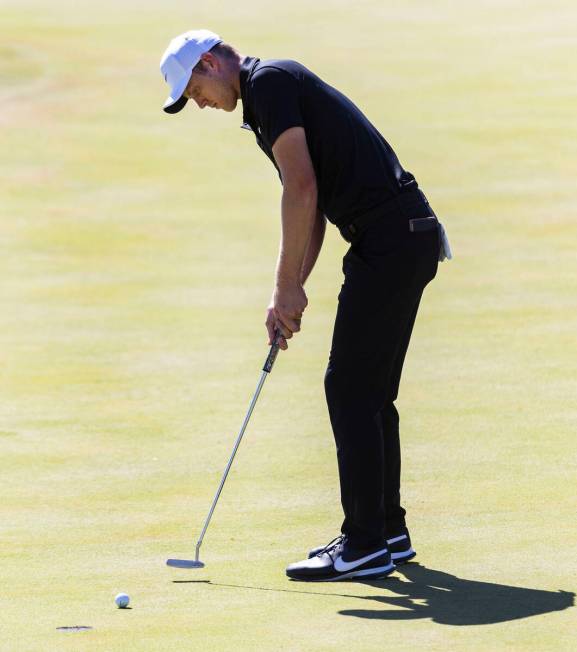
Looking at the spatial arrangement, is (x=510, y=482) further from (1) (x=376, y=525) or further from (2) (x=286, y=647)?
(2) (x=286, y=647)

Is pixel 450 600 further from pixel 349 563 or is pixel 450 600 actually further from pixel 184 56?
pixel 184 56

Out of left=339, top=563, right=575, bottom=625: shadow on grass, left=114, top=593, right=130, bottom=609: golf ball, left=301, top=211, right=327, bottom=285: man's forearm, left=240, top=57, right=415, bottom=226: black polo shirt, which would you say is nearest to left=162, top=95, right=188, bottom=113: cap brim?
left=240, top=57, right=415, bottom=226: black polo shirt

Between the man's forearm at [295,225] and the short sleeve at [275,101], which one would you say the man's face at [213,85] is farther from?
the man's forearm at [295,225]

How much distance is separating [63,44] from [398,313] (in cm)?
2283

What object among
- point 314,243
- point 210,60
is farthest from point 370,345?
point 210,60

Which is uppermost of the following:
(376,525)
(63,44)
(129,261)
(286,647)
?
(63,44)

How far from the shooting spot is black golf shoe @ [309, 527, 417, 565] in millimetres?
5566

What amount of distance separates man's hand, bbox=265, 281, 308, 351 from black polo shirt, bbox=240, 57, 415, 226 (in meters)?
0.30

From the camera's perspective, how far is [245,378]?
9602 mm

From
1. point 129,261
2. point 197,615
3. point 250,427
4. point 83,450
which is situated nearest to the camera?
point 197,615

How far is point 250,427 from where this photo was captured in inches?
323

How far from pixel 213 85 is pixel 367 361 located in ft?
3.72

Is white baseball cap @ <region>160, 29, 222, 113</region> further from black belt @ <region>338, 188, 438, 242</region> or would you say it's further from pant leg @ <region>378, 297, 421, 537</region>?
pant leg @ <region>378, 297, 421, 537</region>

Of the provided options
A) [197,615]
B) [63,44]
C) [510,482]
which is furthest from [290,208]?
[63,44]
